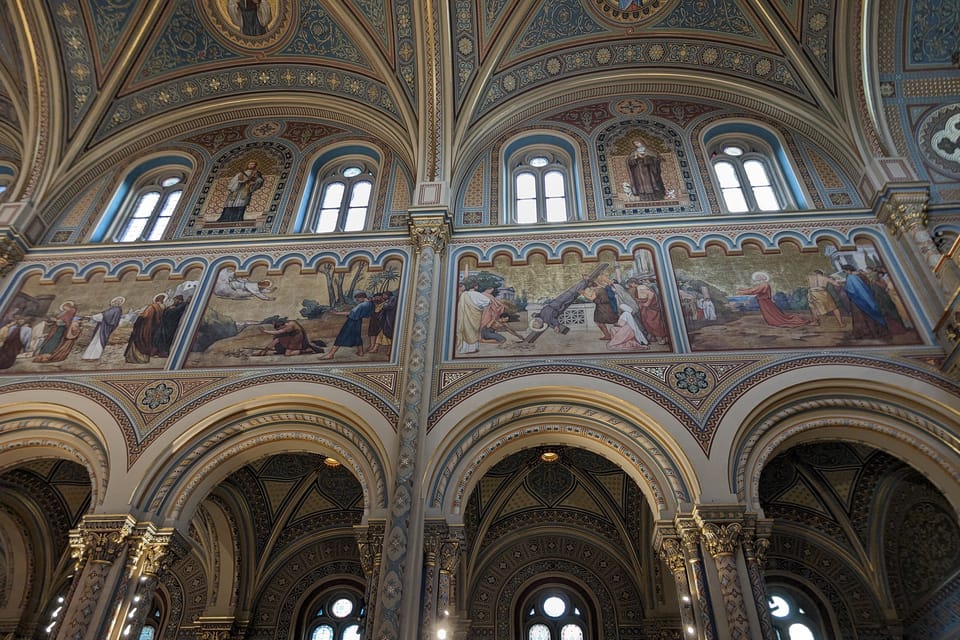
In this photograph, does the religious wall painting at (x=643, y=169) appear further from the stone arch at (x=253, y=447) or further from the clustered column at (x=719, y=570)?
the stone arch at (x=253, y=447)

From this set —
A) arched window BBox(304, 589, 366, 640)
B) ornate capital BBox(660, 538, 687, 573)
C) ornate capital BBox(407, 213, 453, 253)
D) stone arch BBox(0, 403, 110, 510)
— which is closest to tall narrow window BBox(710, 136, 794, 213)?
ornate capital BBox(407, 213, 453, 253)

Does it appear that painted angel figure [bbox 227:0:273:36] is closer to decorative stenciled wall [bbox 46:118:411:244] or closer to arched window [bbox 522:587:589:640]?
decorative stenciled wall [bbox 46:118:411:244]

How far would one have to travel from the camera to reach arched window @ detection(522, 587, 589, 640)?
1272cm

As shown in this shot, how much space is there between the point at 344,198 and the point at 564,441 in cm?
725

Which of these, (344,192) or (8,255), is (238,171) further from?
(8,255)

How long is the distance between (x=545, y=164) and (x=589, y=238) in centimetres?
319

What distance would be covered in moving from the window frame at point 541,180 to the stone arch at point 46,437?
24.9 ft

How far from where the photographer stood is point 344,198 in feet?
44.9

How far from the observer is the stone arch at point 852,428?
27.8 feet

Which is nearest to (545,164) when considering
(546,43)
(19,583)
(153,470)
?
(546,43)

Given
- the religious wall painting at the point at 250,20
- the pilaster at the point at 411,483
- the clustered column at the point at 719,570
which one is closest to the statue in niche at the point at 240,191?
the religious wall painting at the point at 250,20

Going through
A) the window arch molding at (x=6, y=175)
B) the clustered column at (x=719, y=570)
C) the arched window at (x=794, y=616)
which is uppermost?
the window arch molding at (x=6, y=175)

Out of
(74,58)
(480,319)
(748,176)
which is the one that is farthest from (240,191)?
(748,176)

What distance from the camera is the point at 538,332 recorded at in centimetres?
1022
